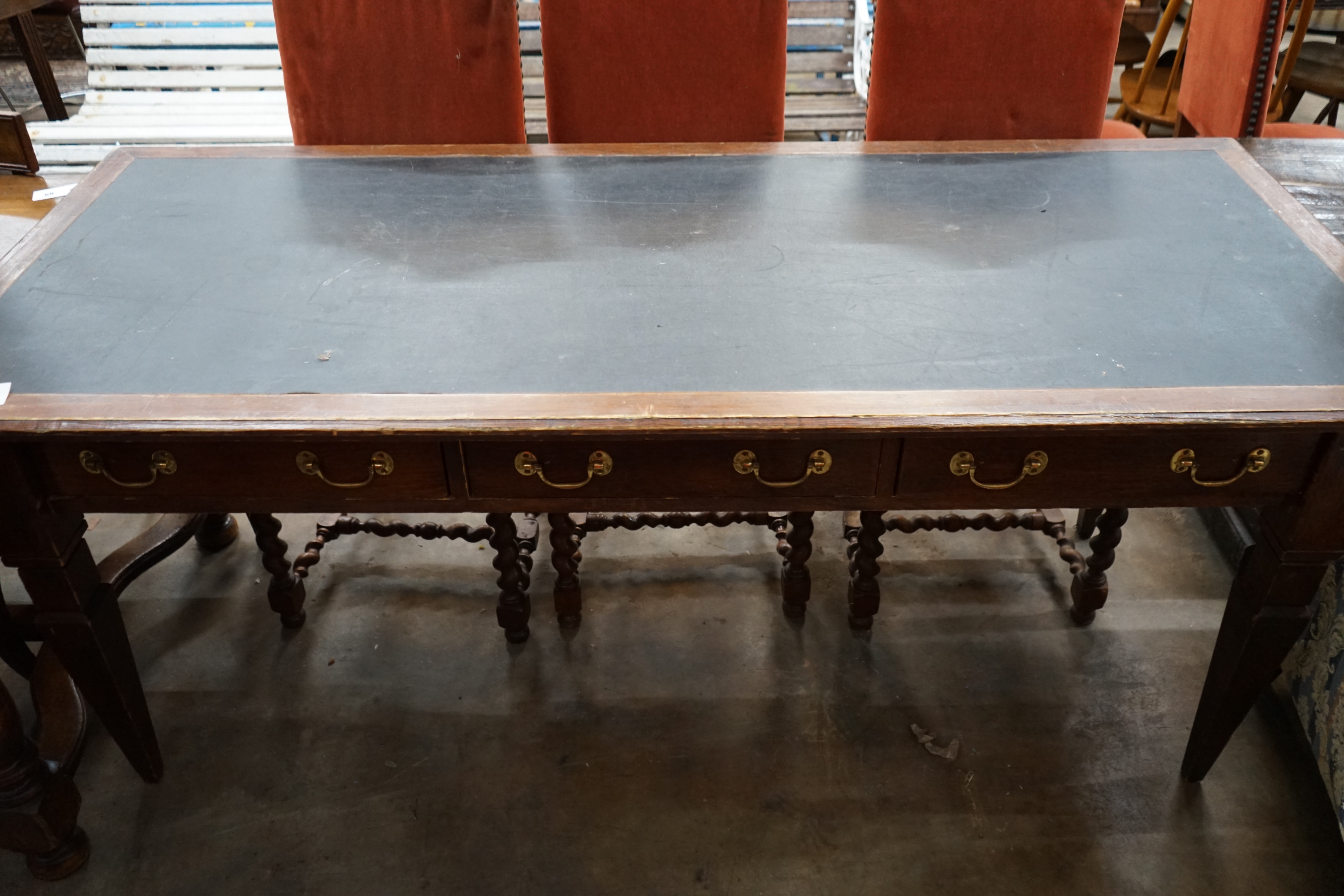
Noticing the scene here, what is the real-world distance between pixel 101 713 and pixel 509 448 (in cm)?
93

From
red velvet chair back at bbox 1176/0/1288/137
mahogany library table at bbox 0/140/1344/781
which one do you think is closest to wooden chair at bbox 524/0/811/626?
mahogany library table at bbox 0/140/1344/781

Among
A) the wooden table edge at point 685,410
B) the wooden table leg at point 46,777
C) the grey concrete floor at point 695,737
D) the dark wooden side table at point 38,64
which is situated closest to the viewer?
the wooden table edge at point 685,410

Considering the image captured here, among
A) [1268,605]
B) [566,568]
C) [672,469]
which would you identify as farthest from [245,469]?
[1268,605]

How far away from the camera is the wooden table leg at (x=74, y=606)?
4.38 ft

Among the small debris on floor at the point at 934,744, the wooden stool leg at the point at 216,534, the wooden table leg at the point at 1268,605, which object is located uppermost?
the wooden table leg at the point at 1268,605

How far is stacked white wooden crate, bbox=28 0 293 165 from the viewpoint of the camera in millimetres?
3121

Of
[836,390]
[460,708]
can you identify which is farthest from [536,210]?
[460,708]

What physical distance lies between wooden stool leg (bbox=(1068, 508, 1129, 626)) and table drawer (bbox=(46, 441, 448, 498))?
1.35 m

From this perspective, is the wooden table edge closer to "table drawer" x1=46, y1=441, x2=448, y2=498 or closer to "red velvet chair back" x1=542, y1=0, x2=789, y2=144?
"table drawer" x1=46, y1=441, x2=448, y2=498

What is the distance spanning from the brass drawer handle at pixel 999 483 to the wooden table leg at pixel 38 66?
3542 mm

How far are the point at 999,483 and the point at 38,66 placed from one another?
3830mm

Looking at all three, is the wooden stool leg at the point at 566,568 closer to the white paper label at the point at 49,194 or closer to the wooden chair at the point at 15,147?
the white paper label at the point at 49,194

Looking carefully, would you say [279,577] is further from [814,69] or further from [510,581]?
[814,69]

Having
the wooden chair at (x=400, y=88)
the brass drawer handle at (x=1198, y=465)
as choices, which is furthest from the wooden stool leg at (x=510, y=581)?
the brass drawer handle at (x=1198, y=465)
